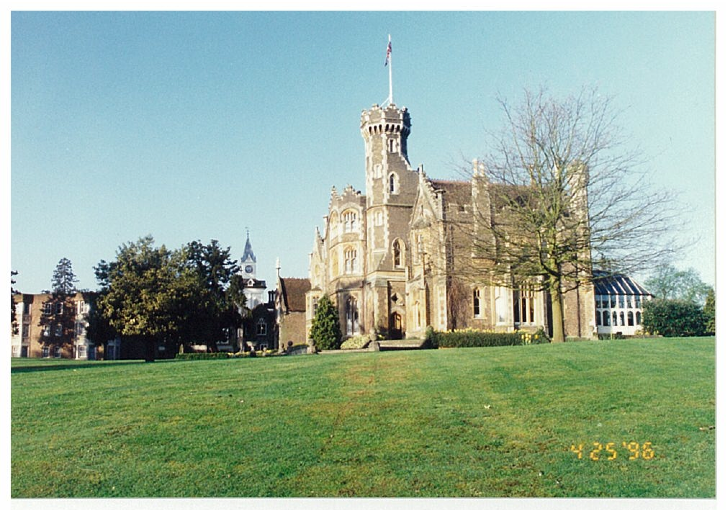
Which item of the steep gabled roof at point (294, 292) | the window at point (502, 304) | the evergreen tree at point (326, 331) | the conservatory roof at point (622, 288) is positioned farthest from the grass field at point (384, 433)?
the steep gabled roof at point (294, 292)

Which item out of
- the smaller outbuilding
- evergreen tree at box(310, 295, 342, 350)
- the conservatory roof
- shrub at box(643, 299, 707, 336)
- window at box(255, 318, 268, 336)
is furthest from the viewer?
window at box(255, 318, 268, 336)

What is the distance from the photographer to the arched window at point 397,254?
4883cm

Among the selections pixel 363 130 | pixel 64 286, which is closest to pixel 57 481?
pixel 64 286

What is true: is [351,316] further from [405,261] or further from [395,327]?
[405,261]

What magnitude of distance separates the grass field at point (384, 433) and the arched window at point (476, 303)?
20.1 m

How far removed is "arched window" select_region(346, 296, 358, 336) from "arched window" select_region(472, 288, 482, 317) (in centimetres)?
1198

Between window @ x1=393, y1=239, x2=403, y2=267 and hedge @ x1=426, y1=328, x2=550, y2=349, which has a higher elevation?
window @ x1=393, y1=239, x2=403, y2=267

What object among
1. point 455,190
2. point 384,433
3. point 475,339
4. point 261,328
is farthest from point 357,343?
point 261,328

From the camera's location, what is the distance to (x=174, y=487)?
41.6 ft

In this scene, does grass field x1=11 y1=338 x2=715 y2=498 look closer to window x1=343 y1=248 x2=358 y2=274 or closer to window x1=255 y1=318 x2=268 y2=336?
window x1=343 y1=248 x2=358 y2=274

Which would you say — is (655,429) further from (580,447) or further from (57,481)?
(57,481)

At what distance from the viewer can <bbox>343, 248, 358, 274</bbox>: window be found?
170ft

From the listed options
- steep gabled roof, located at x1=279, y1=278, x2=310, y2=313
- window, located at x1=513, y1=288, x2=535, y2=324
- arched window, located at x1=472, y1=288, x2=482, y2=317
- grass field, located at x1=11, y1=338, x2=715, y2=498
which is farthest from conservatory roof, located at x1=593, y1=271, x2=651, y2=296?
steep gabled roof, located at x1=279, y1=278, x2=310, y2=313
